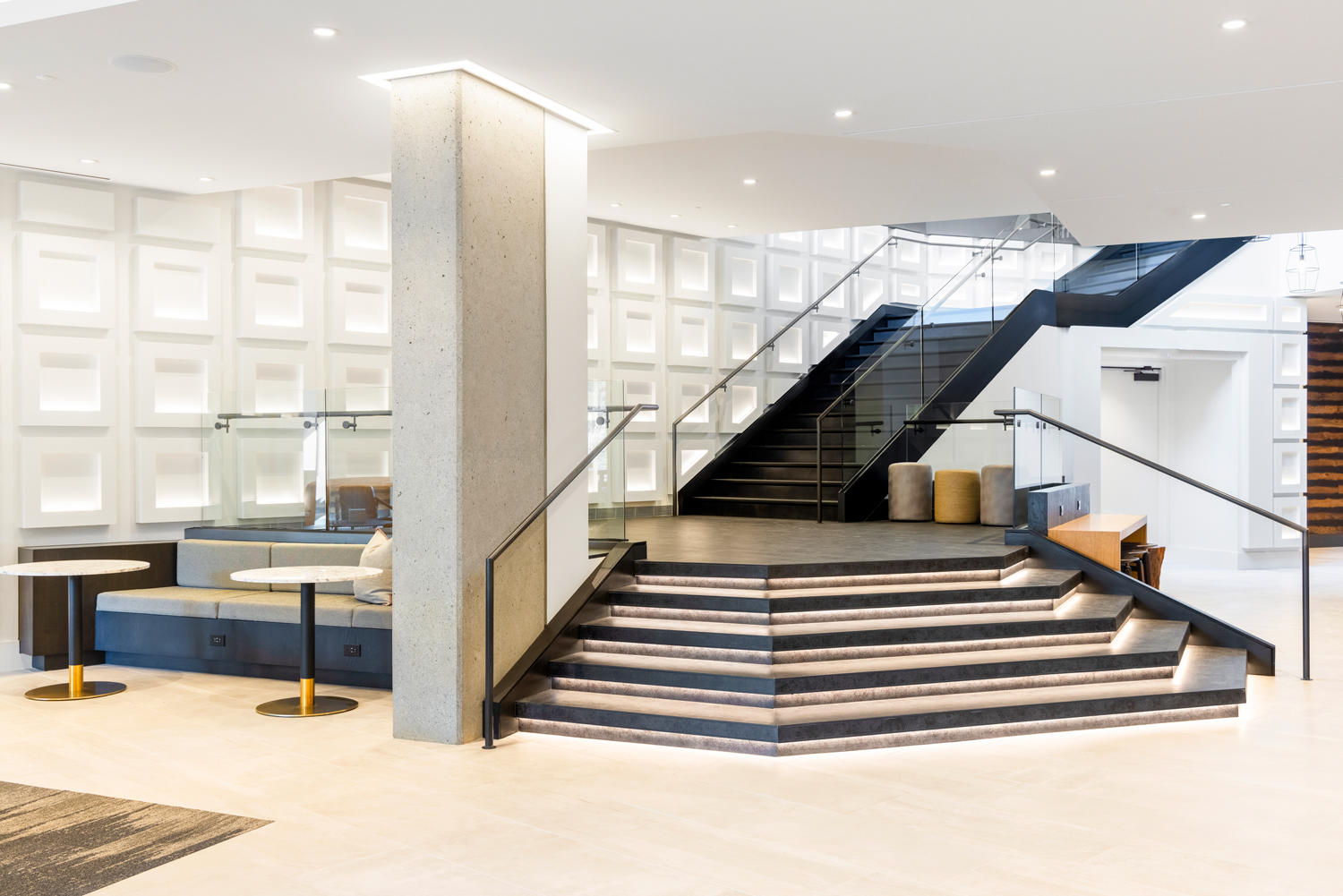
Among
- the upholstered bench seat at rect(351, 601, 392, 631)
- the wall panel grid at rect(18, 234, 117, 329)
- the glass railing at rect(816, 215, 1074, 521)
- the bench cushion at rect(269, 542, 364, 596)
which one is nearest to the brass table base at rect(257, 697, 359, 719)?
the upholstered bench seat at rect(351, 601, 392, 631)

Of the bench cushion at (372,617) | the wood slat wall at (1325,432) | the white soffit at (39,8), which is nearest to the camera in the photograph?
the white soffit at (39,8)

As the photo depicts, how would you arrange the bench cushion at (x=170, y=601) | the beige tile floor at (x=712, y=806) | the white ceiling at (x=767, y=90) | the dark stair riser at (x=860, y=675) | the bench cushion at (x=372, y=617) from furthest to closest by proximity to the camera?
the bench cushion at (x=170, y=601) → the bench cushion at (x=372, y=617) → the dark stair riser at (x=860, y=675) → the white ceiling at (x=767, y=90) → the beige tile floor at (x=712, y=806)

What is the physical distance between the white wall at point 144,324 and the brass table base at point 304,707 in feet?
7.90

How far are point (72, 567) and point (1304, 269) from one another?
1395 cm

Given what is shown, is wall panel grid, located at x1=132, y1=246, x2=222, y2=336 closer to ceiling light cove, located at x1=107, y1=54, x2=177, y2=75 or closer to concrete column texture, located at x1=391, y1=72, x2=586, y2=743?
ceiling light cove, located at x1=107, y1=54, x2=177, y2=75

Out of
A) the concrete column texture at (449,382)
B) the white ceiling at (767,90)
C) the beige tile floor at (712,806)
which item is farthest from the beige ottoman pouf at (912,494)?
the concrete column texture at (449,382)

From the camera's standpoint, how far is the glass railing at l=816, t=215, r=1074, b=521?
10477 mm

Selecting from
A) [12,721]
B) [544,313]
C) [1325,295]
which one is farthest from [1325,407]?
[12,721]

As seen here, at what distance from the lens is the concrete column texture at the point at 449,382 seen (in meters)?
5.54

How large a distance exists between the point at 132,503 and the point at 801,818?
5.77 meters

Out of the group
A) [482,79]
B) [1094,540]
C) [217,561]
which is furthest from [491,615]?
[1094,540]

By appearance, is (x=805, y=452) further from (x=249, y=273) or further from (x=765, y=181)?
(x=249, y=273)

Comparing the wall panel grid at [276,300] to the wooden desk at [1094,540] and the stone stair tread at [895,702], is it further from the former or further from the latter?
the wooden desk at [1094,540]

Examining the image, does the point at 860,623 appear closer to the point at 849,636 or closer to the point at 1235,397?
the point at 849,636
